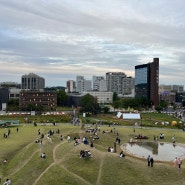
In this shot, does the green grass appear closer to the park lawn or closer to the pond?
the park lawn

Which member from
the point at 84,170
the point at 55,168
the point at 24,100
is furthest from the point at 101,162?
the point at 24,100

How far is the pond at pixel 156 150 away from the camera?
182 ft

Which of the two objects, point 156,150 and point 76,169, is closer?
point 76,169

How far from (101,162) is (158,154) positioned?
52.3ft

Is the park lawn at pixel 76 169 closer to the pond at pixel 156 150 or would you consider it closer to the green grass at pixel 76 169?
the green grass at pixel 76 169

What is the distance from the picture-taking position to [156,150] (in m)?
61.7

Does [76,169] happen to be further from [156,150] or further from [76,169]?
[156,150]

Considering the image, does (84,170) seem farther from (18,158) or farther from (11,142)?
(11,142)

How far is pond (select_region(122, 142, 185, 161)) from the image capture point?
5562cm

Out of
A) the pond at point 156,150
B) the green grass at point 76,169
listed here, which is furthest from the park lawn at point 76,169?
the pond at point 156,150

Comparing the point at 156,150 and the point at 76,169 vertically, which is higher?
the point at 76,169

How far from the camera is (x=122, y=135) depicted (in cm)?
7781

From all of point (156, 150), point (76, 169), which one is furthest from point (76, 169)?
point (156, 150)

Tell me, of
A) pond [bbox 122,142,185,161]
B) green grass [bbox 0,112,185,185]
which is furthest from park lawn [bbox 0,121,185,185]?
pond [bbox 122,142,185,161]
